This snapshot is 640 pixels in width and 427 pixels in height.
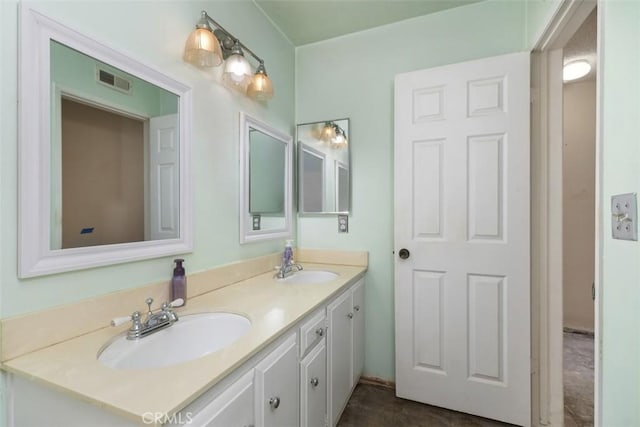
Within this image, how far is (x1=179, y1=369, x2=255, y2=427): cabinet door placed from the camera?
0.61 metres

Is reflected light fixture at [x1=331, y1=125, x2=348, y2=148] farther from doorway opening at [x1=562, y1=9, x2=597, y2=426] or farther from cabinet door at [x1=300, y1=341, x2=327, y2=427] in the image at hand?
doorway opening at [x1=562, y1=9, x2=597, y2=426]

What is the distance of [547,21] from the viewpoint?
1312mm

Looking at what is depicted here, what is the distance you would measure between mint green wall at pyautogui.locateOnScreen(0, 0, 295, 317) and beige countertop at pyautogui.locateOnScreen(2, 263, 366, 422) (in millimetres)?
150

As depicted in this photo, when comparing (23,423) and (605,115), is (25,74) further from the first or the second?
(605,115)

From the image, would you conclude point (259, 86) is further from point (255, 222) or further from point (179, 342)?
point (179, 342)

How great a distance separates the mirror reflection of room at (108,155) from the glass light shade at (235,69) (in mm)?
338

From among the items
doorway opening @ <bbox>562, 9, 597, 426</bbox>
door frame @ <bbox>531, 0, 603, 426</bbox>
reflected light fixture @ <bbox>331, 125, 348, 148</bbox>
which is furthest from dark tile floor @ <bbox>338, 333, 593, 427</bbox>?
reflected light fixture @ <bbox>331, 125, 348, 148</bbox>

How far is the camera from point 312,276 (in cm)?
187

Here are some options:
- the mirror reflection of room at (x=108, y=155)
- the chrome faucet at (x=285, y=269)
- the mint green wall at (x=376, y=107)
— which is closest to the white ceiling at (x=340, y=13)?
the mint green wall at (x=376, y=107)

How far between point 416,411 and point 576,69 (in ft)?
9.50

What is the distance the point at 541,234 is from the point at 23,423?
2.17m

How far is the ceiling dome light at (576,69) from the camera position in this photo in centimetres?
225

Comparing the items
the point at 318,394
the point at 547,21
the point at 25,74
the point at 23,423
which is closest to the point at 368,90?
the point at 547,21

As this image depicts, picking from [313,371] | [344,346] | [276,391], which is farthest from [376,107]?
[276,391]
